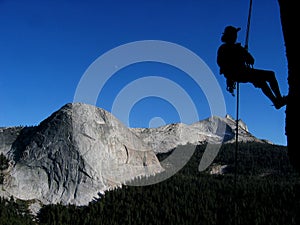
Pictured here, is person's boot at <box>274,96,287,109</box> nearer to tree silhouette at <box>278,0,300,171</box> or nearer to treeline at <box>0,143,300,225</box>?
tree silhouette at <box>278,0,300,171</box>

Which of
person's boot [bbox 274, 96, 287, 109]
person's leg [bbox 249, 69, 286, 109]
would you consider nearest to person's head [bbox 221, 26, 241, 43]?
person's leg [bbox 249, 69, 286, 109]

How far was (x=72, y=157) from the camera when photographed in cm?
4438

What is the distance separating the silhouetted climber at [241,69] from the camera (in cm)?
836

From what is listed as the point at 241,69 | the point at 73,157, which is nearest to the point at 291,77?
the point at 241,69

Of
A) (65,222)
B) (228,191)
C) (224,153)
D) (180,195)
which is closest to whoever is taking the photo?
(65,222)

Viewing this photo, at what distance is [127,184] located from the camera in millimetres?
46969

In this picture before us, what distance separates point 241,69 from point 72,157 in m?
37.9

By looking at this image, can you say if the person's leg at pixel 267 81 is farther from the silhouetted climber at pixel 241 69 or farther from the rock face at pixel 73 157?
the rock face at pixel 73 157

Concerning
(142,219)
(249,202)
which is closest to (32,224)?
(142,219)

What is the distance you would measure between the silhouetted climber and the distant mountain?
35387 millimetres

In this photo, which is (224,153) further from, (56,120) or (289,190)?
(56,120)

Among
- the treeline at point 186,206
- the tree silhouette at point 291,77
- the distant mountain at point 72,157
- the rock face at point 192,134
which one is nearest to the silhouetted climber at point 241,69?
the tree silhouette at point 291,77

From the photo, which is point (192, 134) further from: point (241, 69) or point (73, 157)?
point (241, 69)

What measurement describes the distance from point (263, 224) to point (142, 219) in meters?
13.5
